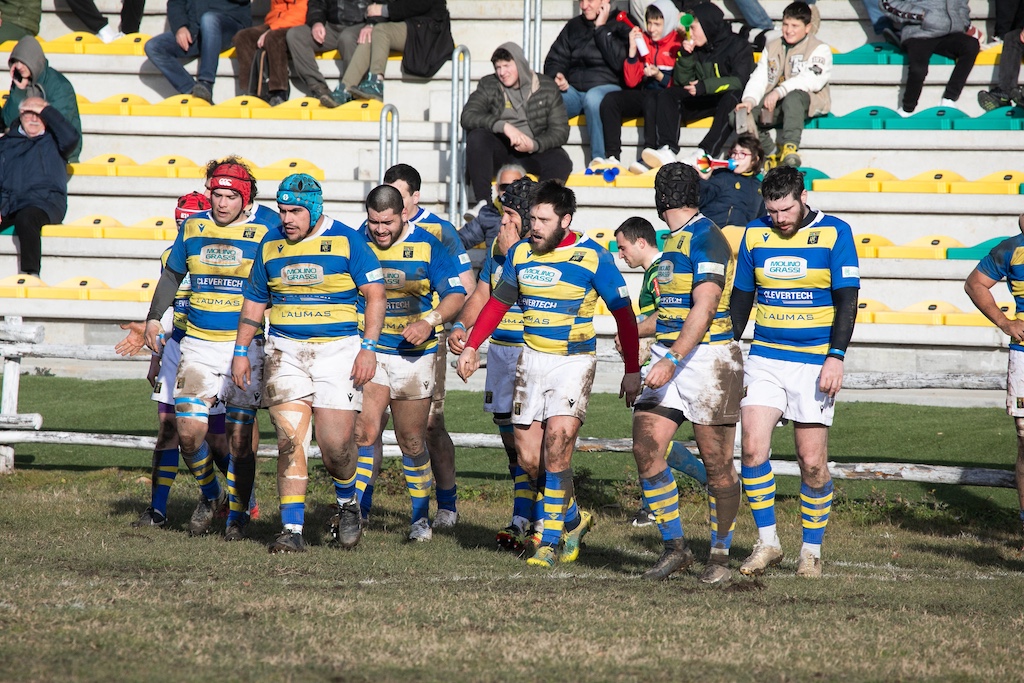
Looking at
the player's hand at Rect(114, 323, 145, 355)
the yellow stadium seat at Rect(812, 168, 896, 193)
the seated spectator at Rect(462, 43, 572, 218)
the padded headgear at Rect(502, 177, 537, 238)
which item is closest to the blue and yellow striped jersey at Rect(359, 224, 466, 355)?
the padded headgear at Rect(502, 177, 537, 238)

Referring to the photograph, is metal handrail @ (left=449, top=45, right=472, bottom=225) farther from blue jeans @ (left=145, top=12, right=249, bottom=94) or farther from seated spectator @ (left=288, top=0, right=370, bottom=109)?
blue jeans @ (left=145, top=12, right=249, bottom=94)

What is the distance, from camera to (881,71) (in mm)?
15820

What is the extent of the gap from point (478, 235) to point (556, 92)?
3720 mm

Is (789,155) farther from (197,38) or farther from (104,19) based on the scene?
(104,19)

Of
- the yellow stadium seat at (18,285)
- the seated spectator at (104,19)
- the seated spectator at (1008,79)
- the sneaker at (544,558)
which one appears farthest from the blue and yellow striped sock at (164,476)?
the seated spectator at (1008,79)

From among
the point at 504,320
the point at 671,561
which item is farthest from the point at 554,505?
the point at 504,320

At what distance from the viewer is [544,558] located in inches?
270

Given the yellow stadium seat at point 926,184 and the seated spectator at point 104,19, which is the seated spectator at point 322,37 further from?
the yellow stadium seat at point 926,184

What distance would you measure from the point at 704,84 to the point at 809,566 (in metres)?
9.07

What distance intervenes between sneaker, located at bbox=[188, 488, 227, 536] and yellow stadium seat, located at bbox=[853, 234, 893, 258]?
8.51 meters

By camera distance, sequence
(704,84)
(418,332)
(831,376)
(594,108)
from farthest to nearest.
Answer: (594,108), (704,84), (418,332), (831,376)

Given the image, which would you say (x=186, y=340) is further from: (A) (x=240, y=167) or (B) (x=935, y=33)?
(B) (x=935, y=33)

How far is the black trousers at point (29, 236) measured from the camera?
1430 cm

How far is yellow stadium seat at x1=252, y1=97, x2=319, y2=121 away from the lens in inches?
636
